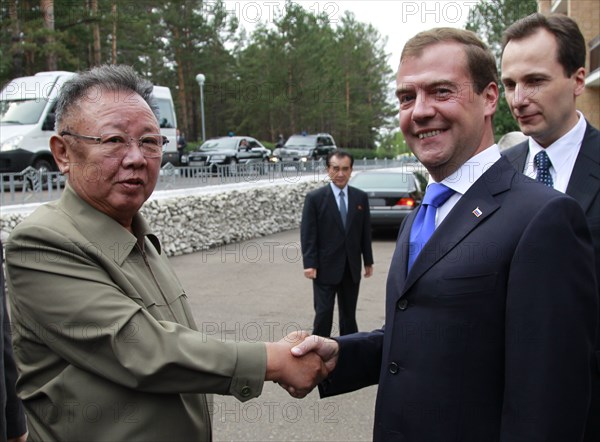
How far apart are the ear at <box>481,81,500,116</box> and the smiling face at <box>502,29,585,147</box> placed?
2.38 feet

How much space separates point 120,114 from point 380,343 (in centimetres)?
131

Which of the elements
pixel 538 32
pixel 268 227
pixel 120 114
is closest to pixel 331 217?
pixel 538 32

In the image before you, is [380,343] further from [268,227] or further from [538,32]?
[268,227]

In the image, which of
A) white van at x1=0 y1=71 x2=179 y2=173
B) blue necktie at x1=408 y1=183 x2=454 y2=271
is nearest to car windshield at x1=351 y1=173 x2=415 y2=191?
white van at x1=0 y1=71 x2=179 y2=173

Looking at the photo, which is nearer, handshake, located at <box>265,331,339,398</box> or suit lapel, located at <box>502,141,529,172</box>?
handshake, located at <box>265,331,339,398</box>

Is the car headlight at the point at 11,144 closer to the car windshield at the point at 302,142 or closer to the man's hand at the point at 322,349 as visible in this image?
the car windshield at the point at 302,142

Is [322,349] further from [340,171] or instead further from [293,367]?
[340,171]

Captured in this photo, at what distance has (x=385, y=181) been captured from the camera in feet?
48.2

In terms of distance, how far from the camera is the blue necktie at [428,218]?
1933 millimetres

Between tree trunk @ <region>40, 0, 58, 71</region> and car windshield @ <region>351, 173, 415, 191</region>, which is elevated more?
tree trunk @ <region>40, 0, 58, 71</region>

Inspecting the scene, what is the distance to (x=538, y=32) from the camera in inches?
98.6

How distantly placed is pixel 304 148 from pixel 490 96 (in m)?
25.9

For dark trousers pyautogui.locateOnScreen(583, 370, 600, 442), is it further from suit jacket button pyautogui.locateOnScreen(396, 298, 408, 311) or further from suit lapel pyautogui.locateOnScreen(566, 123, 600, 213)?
suit jacket button pyautogui.locateOnScreen(396, 298, 408, 311)

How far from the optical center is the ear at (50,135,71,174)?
2012mm
